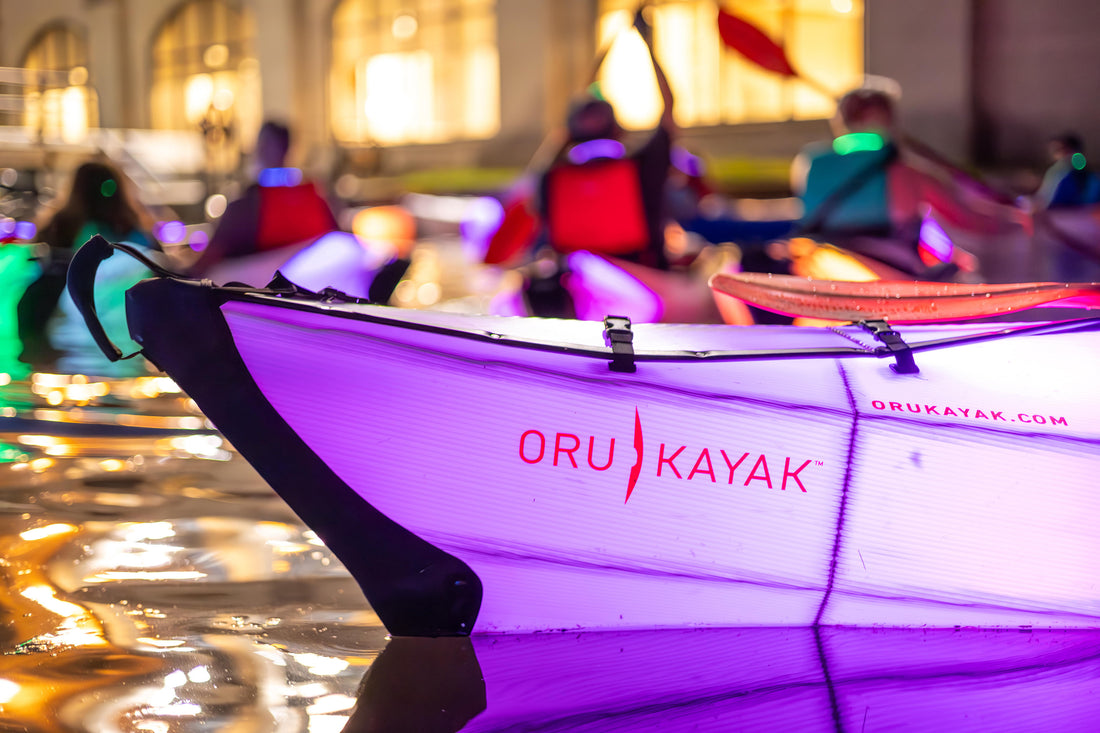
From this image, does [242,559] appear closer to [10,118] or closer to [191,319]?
[191,319]

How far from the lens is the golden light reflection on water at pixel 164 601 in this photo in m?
1.81

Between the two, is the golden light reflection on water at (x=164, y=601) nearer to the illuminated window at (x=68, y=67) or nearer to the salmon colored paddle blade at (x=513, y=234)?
the salmon colored paddle blade at (x=513, y=234)

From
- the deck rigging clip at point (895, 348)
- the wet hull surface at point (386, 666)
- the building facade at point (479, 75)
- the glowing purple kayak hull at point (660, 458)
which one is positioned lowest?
the wet hull surface at point (386, 666)

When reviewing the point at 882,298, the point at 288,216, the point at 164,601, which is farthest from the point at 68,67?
the point at 882,298

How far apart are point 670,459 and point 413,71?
20.3m

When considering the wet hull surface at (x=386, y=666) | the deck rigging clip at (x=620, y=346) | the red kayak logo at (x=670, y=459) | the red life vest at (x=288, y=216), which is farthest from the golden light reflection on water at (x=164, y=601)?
the red life vest at (x=288, y=216)

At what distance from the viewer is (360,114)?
22.1m

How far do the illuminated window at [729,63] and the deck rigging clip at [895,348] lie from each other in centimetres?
1243

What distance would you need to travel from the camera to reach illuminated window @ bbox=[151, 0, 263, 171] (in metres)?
23.2

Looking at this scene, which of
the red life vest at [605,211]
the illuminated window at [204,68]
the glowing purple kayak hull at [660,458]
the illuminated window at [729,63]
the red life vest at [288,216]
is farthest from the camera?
the illuminated window at [204,68]

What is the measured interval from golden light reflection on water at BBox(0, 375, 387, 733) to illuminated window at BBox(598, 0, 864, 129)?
38.8ft

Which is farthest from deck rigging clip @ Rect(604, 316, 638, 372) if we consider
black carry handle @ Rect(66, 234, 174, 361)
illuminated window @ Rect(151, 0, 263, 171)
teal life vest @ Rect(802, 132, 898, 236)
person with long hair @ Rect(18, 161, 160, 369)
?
illuminated window @ Rect(151, 0, 263, 171)

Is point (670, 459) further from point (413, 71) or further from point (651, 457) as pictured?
point (413, 71)

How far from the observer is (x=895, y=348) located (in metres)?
2.11
